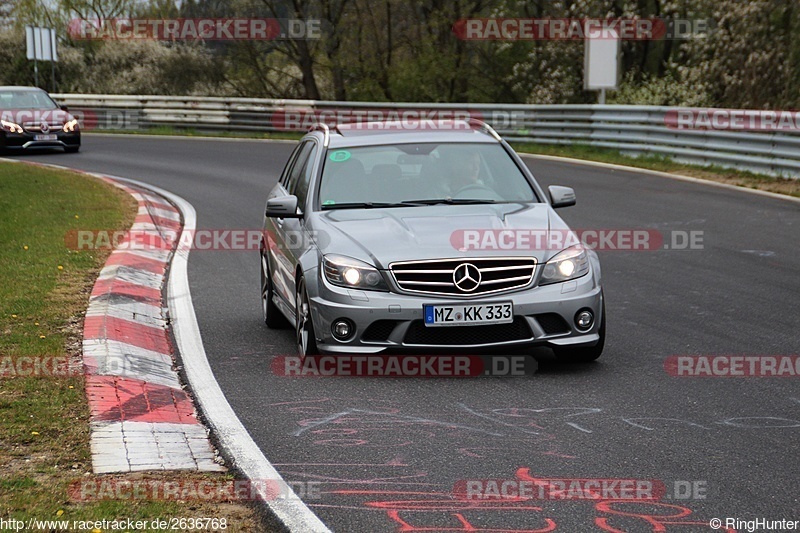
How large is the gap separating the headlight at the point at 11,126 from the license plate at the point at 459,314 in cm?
2266

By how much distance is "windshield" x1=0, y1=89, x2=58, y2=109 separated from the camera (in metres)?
29.5


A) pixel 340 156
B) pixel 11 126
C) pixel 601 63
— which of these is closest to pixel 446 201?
pixel 340 156

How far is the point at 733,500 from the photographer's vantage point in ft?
17.2

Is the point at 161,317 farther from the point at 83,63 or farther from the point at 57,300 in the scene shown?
the point at 83,63

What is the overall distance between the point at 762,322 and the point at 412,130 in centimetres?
298

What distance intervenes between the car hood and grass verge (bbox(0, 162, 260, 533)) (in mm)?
1857

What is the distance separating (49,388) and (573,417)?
2.91 meters

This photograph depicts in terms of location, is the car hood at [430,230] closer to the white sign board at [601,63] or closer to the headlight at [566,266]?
the headlight at [566,266]

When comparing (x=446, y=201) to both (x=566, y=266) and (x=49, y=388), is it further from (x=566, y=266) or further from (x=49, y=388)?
(x=49, y=388)

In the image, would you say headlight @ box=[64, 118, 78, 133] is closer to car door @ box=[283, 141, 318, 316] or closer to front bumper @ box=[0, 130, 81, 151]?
front bumper @ box=[0, 130, 81, 151]

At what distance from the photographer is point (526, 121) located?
91.3ft

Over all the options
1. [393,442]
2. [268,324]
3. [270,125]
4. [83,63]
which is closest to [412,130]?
[268,324]

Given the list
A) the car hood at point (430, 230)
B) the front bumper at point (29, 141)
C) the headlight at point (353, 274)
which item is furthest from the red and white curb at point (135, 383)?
the front bumper at point (29, 141)

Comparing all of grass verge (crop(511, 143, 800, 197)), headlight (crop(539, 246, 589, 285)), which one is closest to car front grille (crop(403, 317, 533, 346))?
headlight (crop(539, 246, 589, 285))
